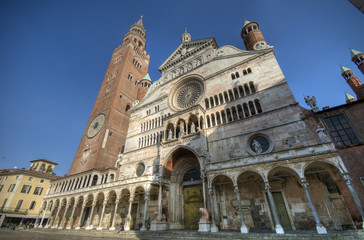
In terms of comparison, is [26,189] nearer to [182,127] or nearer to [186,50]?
[182,127]

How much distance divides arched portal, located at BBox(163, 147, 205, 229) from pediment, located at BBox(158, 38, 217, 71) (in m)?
16.3

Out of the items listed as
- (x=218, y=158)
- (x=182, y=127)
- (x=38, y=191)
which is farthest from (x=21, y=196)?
(x=218, y=158)

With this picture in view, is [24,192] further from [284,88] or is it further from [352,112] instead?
[352,112]

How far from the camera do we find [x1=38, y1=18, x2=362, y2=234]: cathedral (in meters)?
11.7

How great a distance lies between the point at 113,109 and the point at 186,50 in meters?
18.9

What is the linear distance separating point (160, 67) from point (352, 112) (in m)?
25.5

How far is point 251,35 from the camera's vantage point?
26.6 metres

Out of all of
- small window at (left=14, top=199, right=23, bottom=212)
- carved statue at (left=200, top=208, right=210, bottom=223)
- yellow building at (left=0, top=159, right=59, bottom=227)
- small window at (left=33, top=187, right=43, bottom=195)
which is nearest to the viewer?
carved statue at (left=200, top=208, right=210, bottom=223)

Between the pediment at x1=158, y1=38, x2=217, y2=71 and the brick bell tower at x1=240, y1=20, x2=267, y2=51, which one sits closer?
the pediment at x1=158, y1=38, x2=217, y2=71

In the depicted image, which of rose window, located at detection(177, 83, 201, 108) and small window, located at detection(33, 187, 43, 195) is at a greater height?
rose window, located at detection(177, 83, 201, 108)

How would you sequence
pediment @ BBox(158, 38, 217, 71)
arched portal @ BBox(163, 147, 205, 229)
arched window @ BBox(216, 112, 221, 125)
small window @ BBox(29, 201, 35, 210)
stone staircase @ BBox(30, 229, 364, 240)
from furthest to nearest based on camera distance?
1. small window @ BBox(29, 201, 35, 210)
2. pediment @ BBox(158, 38, 217, 71)
3. arched window @ BBox(216, 112, 221, 125)
4. arched portal @ BBox(163, 147, 205, 229)
5. stone staircase @ BBox(30, 229, 364, 240)

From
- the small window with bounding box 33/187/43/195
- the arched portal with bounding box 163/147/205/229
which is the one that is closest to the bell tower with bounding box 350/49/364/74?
the arched portal with bounding box 163/147/205/229

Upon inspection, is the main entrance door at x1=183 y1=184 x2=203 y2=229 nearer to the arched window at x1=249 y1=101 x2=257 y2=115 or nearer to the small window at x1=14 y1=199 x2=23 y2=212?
the arched window at x1=249 y1=101 x2=257 y2=115

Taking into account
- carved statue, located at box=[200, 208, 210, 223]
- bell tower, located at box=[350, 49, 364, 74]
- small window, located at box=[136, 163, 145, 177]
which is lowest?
carved statue, located at box=[200, 208, 210, 223]
